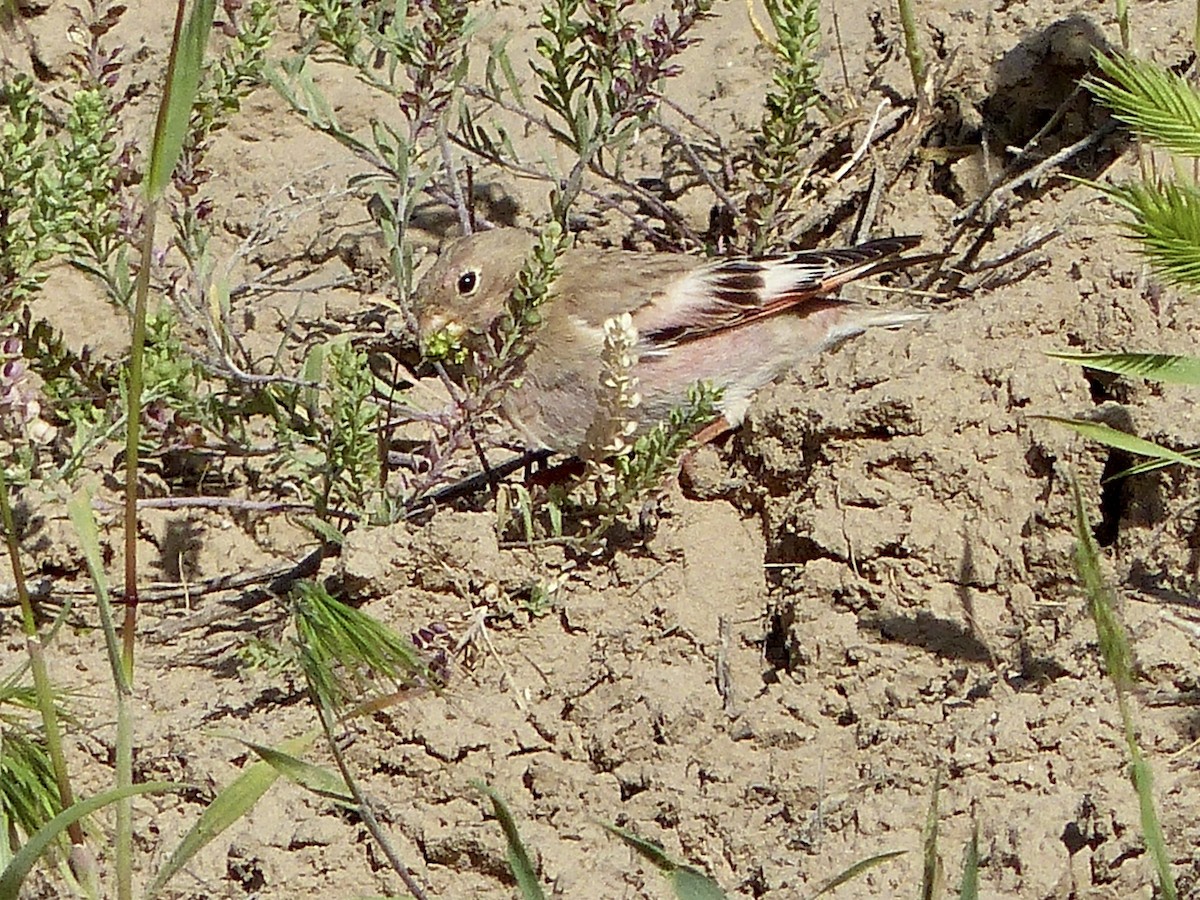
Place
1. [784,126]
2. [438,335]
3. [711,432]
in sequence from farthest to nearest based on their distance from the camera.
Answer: [784,126]
[438,335]
[711,432]

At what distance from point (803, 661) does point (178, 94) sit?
80.1 inches

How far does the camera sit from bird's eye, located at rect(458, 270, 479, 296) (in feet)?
19.9

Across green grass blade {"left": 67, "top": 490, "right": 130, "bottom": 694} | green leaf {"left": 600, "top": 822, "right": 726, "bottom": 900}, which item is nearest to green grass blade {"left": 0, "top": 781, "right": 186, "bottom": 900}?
green grass blade {"left": 67, "top": 490, "right": 130, "bottom": 694}

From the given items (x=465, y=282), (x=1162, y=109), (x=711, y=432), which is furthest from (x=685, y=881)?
(x=465, y=282)

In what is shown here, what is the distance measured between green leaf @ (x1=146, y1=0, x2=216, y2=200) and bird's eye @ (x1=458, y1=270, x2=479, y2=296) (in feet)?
10.2

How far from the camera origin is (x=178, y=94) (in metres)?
2.89

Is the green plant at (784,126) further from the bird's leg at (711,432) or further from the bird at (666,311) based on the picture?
the bird's leg at (711,432)

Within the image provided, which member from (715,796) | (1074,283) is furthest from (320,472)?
(1074,283)

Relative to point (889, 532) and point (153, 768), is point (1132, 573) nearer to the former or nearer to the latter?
point (889, 532)

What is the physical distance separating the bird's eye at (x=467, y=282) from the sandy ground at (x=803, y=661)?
1120 mm

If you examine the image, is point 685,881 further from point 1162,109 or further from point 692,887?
point 1162,109

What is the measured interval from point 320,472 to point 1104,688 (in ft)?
7.34

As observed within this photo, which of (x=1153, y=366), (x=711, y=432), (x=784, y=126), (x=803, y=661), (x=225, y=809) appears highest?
(x=784, y=126)

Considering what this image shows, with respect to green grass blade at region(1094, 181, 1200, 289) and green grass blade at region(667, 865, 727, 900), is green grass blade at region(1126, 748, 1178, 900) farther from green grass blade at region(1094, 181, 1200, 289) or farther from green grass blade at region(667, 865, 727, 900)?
green grass blade at region(1094, 181, 1200, 289)
